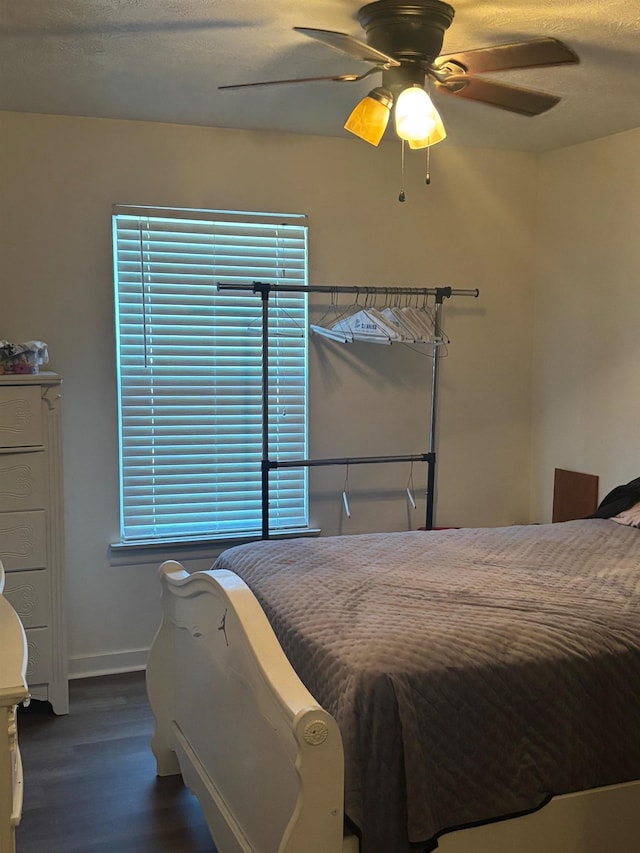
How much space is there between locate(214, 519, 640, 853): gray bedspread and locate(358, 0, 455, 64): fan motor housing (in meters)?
1.54

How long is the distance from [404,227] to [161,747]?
2.65 m

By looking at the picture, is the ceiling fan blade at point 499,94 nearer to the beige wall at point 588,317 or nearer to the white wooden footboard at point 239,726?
the beige wall at point 588,317

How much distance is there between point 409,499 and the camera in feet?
14.2

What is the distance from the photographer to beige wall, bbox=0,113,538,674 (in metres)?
3.64

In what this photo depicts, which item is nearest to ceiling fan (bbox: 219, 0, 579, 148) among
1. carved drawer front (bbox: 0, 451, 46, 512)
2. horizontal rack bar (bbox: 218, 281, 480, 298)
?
horizontal rack bar (bbox: 218, 281, 480, 298)

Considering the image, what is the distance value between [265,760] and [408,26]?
1.98m

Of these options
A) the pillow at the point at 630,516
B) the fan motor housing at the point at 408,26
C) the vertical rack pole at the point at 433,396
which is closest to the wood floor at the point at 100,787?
the vertical rack pole at the point at 433,396

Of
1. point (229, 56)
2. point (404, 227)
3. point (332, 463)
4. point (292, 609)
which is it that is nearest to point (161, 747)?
point (292, 609)

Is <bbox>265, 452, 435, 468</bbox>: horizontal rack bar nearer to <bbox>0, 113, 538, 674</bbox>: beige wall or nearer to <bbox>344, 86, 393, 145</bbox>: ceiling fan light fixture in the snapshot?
<bbox>0, 113, 538, 674</bbox>: beige wall

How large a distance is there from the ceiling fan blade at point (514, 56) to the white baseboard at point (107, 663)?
281 centimetres

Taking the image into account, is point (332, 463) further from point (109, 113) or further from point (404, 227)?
point (109, 113)

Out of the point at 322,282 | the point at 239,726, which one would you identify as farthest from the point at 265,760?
the point at 322,282

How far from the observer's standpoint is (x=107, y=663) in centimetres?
385

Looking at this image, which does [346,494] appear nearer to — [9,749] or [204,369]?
[204,369]
